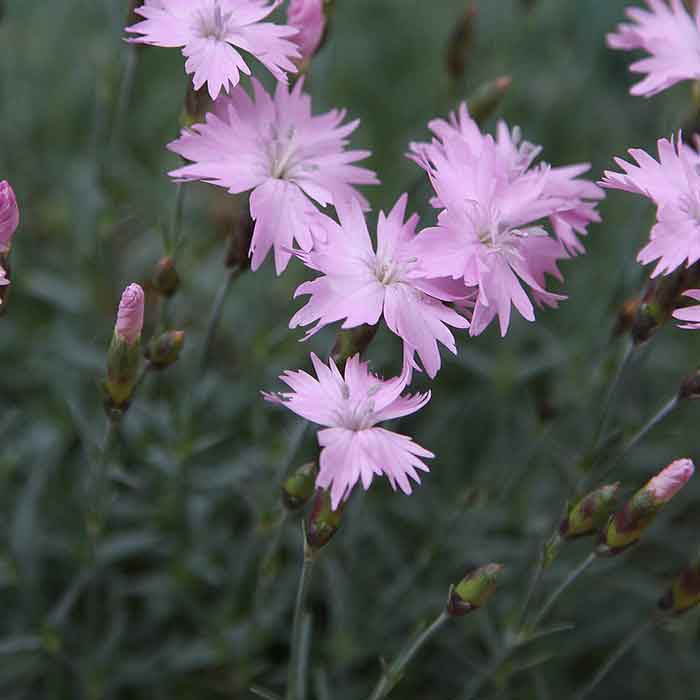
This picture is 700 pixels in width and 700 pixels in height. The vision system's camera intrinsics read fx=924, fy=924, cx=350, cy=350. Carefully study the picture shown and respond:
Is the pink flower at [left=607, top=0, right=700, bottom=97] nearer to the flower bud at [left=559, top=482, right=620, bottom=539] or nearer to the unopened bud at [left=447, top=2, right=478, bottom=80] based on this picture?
the unopened bud at [left=447, top=2, right=478, bottom=80]

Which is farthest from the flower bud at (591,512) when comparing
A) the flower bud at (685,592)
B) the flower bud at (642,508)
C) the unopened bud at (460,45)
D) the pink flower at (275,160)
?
the unopened bud at (460,45)

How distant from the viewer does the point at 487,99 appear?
1267 millimetres

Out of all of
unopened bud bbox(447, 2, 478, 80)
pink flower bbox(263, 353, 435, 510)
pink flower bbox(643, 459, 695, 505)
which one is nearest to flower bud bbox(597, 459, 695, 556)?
pink flower bbox(643, 459, 695, 505)

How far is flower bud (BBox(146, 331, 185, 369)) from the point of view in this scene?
105cm

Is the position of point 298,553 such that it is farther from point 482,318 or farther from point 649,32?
point 649,32

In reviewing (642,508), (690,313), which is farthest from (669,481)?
(690,313)

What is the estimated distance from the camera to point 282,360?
1.74m

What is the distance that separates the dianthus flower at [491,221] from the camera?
3.08 ft

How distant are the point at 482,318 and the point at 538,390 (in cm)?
115

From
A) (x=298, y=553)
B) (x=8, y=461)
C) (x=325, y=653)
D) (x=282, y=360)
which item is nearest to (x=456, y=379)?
(x=282, y=360)

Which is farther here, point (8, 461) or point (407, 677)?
point (407, 677)

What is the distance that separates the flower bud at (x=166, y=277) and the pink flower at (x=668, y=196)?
51 cm

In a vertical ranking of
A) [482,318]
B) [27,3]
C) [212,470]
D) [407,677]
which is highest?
[482,318]

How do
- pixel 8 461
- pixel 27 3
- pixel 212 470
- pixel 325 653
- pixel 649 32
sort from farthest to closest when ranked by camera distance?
pixel 27 3, pixel 212 470, pixel 325 653, pixel 8 461, pixel 649 32
